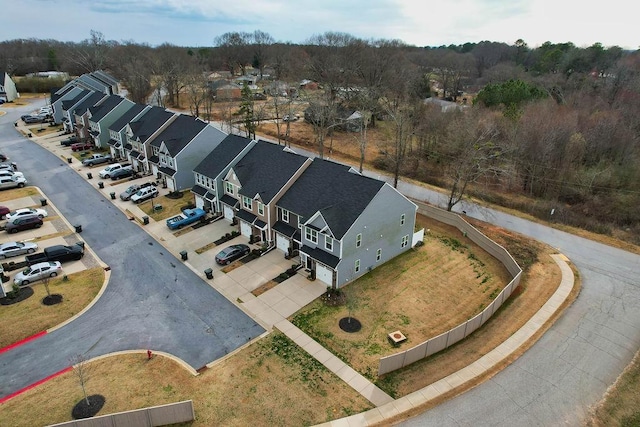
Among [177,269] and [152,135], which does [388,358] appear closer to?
[177,269]

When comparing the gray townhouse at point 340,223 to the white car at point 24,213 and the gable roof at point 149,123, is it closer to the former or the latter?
the white car at point 24,213

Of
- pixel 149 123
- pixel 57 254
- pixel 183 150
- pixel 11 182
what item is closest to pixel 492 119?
pixel 183 150

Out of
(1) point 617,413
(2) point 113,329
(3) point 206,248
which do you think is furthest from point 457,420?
(3) point 206,248

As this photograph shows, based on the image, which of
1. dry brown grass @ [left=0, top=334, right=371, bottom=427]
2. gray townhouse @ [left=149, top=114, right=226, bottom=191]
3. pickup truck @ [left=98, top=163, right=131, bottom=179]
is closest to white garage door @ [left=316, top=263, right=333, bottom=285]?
dry brown grass @ [left=0, top=334, right=371, bottom=427]

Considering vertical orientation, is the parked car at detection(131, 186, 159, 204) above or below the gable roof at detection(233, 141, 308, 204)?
below

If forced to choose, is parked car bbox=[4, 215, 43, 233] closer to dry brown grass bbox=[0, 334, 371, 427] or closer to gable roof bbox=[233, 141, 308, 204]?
gable roof bbox=[233, 141, 308, 204]
